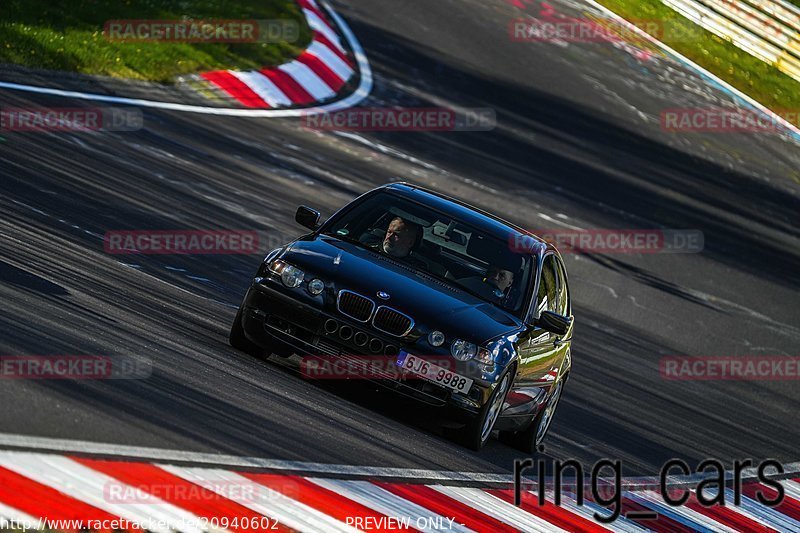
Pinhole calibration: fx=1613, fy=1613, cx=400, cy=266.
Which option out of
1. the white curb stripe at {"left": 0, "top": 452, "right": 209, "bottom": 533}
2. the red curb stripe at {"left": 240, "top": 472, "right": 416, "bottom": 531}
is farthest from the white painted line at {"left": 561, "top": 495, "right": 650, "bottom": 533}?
the white curb stripe at {"left": 0, "top": 452, "right": 209, "bottom": 533}

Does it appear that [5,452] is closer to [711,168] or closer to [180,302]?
[180,302]

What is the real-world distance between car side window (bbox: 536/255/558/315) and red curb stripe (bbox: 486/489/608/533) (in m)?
2.10

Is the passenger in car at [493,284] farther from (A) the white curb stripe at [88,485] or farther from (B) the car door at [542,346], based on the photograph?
(A) the white curb stripe at [88,485]

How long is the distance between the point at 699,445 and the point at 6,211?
19.8ft

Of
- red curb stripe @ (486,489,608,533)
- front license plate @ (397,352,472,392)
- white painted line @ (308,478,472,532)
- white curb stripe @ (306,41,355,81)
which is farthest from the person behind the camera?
white curb stripe @ (306,41,355,81)

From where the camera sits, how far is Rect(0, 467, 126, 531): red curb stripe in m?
6.27

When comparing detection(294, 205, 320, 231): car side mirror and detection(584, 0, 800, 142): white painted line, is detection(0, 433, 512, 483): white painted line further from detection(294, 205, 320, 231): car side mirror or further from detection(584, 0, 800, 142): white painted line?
detection(584, 0, 800, 142): white painted line

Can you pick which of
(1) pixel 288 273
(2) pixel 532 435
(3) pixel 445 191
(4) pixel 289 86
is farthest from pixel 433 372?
(4) pixel 289 86

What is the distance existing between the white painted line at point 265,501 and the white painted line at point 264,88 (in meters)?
15.8

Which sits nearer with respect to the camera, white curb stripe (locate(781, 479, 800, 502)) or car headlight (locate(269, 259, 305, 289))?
car headlight (locate(269, 259, 305, 289))

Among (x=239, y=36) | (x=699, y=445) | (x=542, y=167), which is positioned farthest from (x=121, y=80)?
(x=699, y=445)

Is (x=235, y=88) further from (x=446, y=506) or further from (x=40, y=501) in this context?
(x=40, y=501)

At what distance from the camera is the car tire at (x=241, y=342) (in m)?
10.6

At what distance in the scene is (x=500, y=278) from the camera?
36.3 feet
